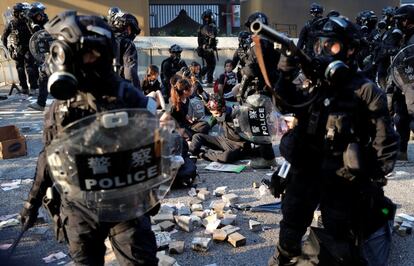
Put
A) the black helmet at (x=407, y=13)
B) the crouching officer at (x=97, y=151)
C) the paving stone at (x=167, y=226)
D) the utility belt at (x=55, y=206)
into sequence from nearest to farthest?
the crouching officer at (x=97, y=151)
the utility belt at (x=55, y=206)
the paving stone at (x=167, y=226)
the black helmet at (x=407, y=13)

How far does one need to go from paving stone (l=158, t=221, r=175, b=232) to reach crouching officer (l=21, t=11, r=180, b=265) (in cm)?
147

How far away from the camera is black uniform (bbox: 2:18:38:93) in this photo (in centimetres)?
991

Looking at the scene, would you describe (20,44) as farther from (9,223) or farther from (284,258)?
(284,258)

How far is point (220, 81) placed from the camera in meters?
9.42

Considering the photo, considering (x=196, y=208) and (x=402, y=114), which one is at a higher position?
(x=402, y=114)

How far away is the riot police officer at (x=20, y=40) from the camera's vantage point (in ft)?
32.4

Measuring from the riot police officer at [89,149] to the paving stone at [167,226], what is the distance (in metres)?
1.47

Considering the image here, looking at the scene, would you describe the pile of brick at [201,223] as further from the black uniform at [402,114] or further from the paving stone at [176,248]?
the black uniform at [402,114]

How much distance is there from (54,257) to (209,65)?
31.8 feet

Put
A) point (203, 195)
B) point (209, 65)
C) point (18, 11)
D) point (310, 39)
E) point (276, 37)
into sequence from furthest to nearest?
point (209, 65), point (18, 11), point (203, 195), point (310, 39), point (276, 37)

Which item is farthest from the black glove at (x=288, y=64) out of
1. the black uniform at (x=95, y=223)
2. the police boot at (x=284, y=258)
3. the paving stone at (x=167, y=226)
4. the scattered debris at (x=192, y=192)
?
the scattered debris at (x=192, y=192)

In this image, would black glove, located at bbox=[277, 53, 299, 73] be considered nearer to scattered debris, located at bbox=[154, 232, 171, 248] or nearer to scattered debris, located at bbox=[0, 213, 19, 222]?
scattered debris, located at bbox=[154, 232, 171, 248]

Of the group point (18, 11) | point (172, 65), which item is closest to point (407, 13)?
point (172, 65)

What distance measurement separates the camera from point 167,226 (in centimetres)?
420
